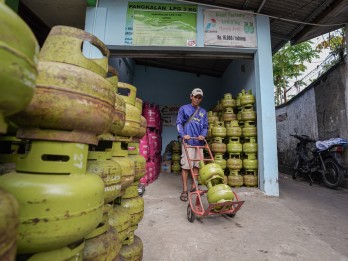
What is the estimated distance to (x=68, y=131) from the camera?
0.93 m

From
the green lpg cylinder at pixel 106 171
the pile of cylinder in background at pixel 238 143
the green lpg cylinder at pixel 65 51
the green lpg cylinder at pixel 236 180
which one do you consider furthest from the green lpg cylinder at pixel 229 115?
the green lpg cylinder at pixel 65 51

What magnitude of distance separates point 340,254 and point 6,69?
293 cm

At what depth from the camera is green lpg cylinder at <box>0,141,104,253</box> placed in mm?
776

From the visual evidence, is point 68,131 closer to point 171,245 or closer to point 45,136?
point 45,136

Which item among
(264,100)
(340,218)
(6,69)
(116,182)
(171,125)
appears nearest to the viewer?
(6,69)

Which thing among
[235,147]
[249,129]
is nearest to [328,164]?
[249,129]

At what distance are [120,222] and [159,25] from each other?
4.28 meters

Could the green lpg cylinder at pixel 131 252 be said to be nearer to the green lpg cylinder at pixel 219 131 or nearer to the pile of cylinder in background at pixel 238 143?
the pile of cylinder in background at pixel 238 143

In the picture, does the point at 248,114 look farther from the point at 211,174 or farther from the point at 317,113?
the point at 317,113

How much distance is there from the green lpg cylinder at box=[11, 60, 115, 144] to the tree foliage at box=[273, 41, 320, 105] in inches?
477

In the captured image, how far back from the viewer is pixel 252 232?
102 inches

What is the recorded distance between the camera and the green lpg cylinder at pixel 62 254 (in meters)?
0.82

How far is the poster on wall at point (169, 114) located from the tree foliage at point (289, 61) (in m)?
6.75

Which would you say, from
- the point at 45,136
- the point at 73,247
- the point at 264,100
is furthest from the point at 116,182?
the point at 264,100
